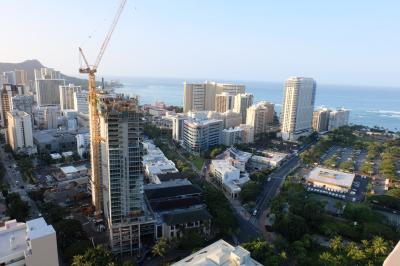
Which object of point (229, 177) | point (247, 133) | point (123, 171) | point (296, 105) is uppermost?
point (296, 105)

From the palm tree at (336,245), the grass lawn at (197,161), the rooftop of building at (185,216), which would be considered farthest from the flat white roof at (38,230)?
the grass lawn at (197,161)

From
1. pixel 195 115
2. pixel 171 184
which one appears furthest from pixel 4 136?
pixel 171 184

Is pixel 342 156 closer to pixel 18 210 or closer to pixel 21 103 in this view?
pixel 18 210

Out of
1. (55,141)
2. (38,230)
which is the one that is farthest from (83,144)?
(38,230)

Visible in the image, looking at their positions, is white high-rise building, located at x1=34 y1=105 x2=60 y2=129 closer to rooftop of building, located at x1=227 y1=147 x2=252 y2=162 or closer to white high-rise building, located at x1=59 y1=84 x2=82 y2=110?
white high-rise building, located at x1=59 y1=84 x2=82 y2=110

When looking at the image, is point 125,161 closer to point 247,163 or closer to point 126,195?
point 126,195
